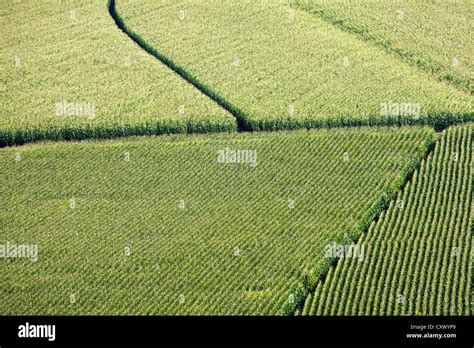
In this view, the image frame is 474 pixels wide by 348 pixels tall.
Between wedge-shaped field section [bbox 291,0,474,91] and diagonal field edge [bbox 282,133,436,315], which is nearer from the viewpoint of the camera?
diagonal field edge [bbox 282,133,436,315]

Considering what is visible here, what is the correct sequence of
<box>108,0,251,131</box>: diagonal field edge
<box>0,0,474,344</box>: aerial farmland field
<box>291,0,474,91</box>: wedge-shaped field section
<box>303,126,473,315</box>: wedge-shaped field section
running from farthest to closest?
<box>291,0,474,91</box>: wedge-shaped field section < <box>108,0,251,131</box>: diagonal field edge < <box>0,0,474,344</box>: aerial farmland field < <box>303,126,473,315</box>: wedge-shaped field section

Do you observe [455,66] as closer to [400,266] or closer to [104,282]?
[400,266]

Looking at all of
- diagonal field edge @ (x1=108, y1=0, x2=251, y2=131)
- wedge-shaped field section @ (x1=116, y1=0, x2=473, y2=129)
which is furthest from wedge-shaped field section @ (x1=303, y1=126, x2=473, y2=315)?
diagonal field edge @ (x1=108, y1=0, x2=251, y2=131)

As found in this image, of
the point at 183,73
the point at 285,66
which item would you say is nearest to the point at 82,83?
the point at 183,73

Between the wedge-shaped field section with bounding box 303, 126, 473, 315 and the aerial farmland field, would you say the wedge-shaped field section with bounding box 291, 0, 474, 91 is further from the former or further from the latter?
the wedge-shaped field section with bounding box 303, 126, 473, 315

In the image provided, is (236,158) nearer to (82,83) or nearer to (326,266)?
(326,266)
